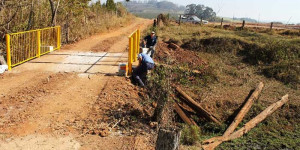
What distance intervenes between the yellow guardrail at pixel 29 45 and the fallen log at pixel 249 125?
6990 mm

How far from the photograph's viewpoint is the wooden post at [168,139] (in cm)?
347

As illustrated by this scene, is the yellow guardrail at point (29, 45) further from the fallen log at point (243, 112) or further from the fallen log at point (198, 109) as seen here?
the fallen log at point (243, 112)

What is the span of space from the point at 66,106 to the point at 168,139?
372 cm

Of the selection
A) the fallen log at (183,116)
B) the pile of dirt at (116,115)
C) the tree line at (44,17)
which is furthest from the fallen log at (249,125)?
the tree line at (44,17)

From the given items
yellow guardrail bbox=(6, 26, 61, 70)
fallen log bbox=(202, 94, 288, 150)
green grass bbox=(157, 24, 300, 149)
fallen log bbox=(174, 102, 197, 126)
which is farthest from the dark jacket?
fallen log bbox=(202, 94, 288, 150)

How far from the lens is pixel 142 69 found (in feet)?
27.9

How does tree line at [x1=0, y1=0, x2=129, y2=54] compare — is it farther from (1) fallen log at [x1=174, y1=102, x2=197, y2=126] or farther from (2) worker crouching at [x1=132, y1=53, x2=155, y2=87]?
(1) fallen log at [x1=174, y1=102, x2=197, y2=126]

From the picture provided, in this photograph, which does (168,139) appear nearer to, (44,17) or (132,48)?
(132,48)

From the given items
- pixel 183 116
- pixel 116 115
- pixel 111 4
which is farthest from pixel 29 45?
pixel 111 4

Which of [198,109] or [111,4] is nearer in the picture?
[198,109]

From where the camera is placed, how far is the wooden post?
347 cm

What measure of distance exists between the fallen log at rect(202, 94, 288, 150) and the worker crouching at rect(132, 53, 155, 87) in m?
2.99

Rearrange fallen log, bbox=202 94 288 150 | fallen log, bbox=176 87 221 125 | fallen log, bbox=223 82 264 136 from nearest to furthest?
fallen log, bbox=202 94 288 150, fallen log, bbox=223 82 264 136, fallen log, bbox=176 87 221 125

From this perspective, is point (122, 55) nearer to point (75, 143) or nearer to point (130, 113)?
point (130, 113)
